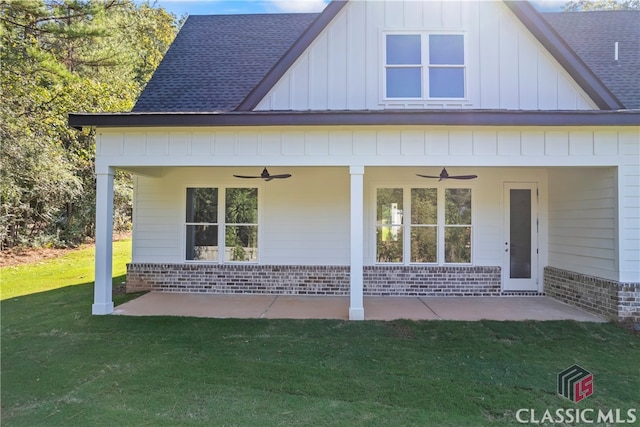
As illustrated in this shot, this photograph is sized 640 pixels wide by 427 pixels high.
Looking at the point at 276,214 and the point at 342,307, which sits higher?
the point at 276,214

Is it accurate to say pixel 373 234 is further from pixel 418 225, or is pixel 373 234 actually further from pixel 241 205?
pixel 241 205

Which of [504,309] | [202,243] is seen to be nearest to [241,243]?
[202,243]

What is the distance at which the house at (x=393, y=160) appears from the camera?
264 inches

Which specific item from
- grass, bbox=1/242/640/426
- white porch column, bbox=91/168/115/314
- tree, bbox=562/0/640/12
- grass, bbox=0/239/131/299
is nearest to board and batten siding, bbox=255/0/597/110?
white porch column, bbox=91/168/115/314

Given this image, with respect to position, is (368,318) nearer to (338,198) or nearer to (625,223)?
(338,198)

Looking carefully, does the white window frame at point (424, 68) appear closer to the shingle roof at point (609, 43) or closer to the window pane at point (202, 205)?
the shingle roof at point (609, 43)

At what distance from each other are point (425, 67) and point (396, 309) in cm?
488

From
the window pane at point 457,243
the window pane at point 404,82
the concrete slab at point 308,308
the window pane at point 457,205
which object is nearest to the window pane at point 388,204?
the window pane at point 457,205

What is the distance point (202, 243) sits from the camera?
31.0 ft

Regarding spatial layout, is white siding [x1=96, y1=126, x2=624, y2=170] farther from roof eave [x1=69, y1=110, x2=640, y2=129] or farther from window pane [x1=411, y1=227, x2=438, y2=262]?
window pane [x1=411, y1=227, x2=438, y2=262]

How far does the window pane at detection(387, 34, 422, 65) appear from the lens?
7.77m

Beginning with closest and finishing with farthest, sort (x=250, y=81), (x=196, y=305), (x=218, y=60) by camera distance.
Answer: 1. (x=196, y=305)
2. (x=250, y=81)
3. (x=218, y=60)

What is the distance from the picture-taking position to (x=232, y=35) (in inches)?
457

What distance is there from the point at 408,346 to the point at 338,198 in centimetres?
444
